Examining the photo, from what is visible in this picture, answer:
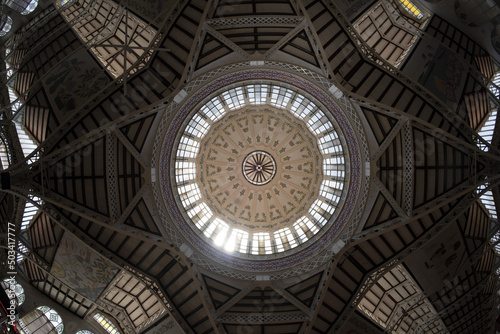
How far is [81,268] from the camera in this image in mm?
23203

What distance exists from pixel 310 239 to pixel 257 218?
713 centimetres

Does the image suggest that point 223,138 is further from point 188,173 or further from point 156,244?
point 156,244

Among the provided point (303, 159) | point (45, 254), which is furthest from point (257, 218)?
point (45, 254)

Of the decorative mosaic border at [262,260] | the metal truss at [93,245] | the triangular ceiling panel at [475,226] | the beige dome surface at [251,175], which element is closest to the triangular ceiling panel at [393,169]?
the decorative mosaic border at [262,260]

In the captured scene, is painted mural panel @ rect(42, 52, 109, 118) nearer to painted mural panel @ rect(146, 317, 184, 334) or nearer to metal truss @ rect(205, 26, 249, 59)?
metal truss @ rect(205, 26, 249, 59)

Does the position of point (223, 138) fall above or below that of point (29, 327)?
above

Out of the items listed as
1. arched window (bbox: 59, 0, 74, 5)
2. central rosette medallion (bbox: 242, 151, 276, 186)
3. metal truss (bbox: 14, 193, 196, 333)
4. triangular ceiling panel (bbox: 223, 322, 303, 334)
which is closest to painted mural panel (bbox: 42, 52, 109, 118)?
arched window (bbox: 59, 0, 74, 5)

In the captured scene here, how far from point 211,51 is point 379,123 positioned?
11.0 metres

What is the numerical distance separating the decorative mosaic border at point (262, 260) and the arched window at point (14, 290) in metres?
9.90

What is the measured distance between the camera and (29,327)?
23.7 m

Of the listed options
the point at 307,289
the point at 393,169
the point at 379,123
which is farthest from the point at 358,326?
the point at 379,123

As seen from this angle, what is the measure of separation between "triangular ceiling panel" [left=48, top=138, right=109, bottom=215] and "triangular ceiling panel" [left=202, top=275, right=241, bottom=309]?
7893mm

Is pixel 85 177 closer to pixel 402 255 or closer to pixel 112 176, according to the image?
pixel 112 176

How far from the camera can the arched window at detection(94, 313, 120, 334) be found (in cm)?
2592
